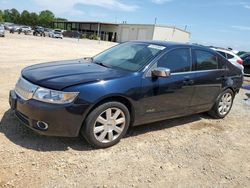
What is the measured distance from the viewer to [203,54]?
18.2ft

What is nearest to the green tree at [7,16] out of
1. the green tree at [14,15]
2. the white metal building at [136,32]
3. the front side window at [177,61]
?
the green tree at [14,15]

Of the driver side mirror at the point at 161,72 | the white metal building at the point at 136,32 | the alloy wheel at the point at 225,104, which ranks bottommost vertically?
the white metal building at the point at 136,32

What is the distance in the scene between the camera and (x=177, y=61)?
497 centimetres

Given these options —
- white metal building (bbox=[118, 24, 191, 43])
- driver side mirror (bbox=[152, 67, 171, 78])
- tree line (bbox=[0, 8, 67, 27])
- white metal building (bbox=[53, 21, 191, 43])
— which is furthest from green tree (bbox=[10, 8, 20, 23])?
driver side mirror (bbox=[152, 67, 171, 78])

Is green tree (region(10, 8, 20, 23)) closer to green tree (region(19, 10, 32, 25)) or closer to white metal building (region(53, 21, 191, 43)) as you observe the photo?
green tree (region(19, 10, 32, 25))

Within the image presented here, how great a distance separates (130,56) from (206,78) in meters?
1.65

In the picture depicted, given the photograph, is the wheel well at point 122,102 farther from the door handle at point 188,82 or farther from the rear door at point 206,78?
the rear door at point 206,78

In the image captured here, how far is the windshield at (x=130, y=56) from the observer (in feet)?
15.1

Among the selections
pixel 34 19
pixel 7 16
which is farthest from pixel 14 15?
pixel 34 19

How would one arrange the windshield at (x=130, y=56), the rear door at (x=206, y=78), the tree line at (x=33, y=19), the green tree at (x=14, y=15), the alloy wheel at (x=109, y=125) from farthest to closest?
the green tree at (x=14, y=15) → the tree line at (x=33, y=19) → the rear door at (x=206, y=78) → the windshield at (x=130, y=56) → the alloy wheel at (x=109, y=125)

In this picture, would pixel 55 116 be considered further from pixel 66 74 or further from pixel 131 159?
pixel 131 159

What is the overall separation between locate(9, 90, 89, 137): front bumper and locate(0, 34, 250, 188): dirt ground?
319mm

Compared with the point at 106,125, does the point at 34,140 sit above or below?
below

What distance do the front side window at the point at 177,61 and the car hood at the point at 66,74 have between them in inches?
32.5
